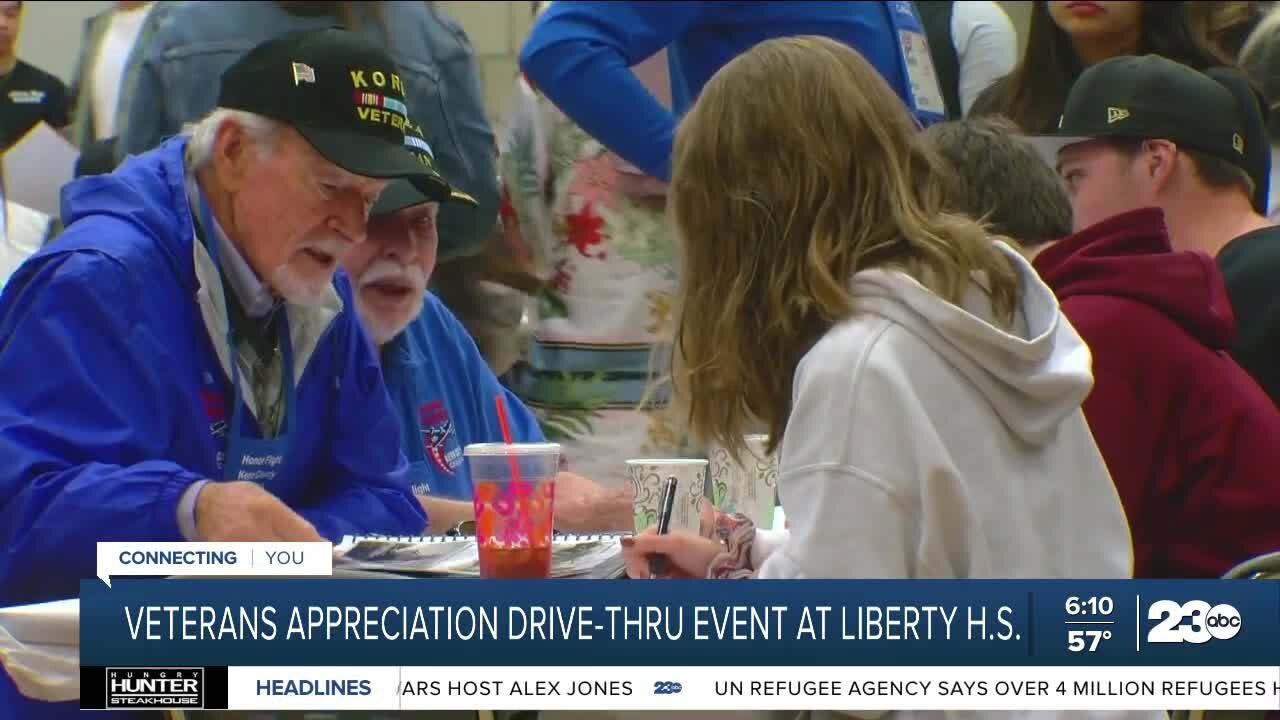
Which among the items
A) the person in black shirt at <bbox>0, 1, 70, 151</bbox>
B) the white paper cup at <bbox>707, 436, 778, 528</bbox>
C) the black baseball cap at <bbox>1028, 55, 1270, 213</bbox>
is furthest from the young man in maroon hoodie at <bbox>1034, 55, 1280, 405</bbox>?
the person in black shirt at <bbox>0, 1, 70, 151</bbox>

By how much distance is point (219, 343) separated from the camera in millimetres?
2354

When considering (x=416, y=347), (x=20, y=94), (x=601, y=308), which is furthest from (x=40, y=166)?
(x=416, y=347)

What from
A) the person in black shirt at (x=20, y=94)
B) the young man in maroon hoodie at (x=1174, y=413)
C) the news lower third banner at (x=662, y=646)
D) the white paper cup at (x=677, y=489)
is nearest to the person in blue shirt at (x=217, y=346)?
the news lower third banner at (x=662, y=646)

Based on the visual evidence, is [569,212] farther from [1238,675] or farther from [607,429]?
[1238,675]

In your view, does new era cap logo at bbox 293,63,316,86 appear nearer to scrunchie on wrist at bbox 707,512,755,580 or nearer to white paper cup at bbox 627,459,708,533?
white paper cup at bbox 627,459,708,533

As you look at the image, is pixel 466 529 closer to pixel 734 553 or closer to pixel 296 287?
pixel 296 287

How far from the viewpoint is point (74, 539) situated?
2119mm

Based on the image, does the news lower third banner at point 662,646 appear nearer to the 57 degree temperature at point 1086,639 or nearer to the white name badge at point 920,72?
the 57 degree temperature at point 1086,639

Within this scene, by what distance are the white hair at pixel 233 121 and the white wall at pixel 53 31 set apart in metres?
5.15

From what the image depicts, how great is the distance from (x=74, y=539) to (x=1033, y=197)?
1.41 meters

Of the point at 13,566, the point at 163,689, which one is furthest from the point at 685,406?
the point at 13,566

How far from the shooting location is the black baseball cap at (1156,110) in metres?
2.99

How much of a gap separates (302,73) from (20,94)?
2.77m

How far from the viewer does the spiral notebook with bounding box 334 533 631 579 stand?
2.08 meters
